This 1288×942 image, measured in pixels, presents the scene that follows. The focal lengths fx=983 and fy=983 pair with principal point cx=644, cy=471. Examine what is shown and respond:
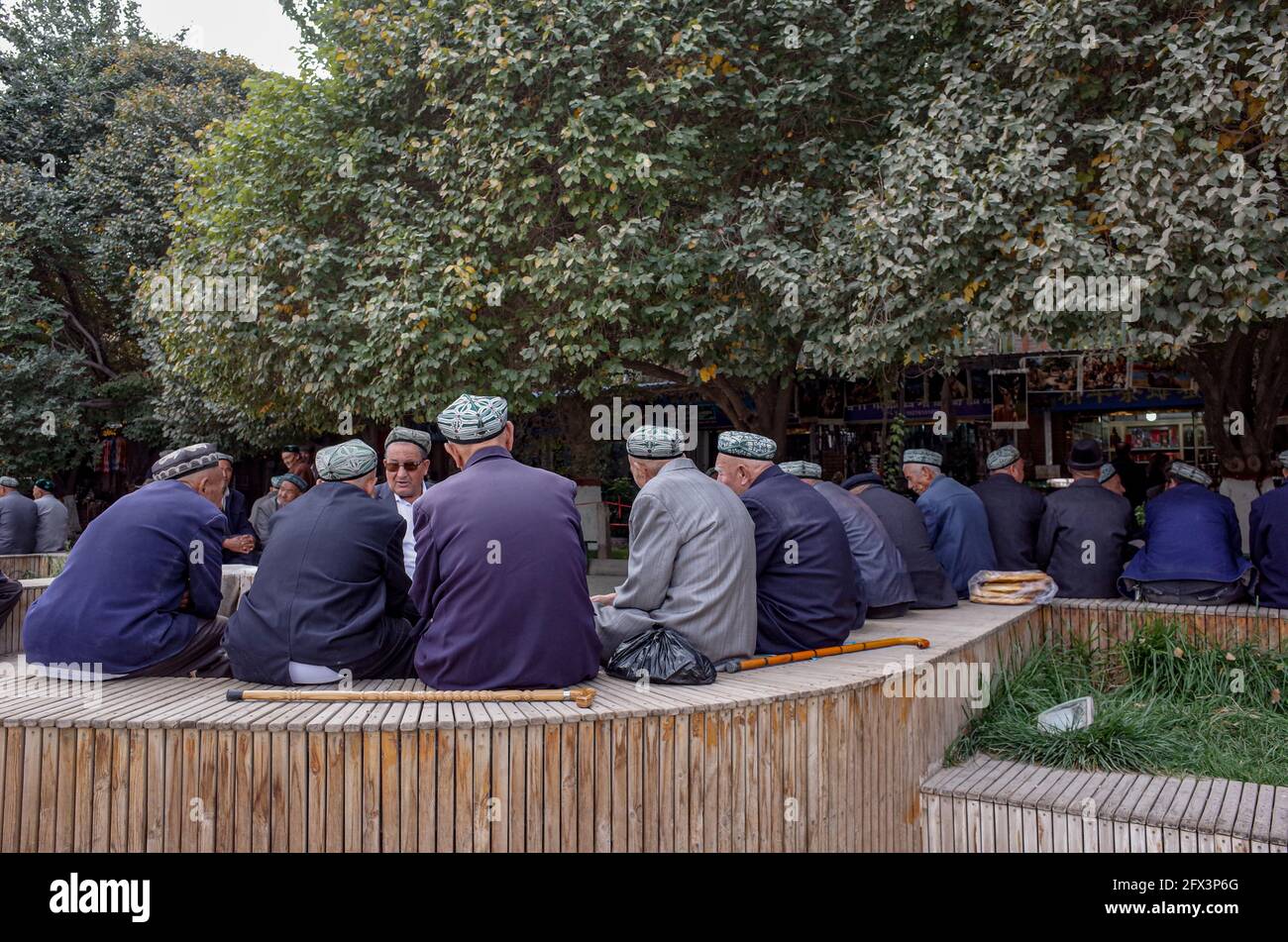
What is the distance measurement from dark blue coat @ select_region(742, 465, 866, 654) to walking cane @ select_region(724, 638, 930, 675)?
3.3 inches

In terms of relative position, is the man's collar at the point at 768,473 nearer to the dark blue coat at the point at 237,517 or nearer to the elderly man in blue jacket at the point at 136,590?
the elderly man in blue jacket at the point at 136,590

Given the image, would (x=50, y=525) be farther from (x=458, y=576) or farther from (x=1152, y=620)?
(x=1152, y=620)

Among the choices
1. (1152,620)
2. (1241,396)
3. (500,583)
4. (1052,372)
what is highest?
(1052,372)

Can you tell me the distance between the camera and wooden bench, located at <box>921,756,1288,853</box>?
157 inches

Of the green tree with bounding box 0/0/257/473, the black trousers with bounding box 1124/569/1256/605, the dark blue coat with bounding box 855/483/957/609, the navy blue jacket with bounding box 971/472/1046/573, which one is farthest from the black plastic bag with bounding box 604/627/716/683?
the green tree with bounding box 0/0/257/473

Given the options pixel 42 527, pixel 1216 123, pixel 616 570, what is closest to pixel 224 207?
pixel 42 527

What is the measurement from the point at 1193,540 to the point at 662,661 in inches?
167

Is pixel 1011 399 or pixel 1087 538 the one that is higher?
pixel 1011 399

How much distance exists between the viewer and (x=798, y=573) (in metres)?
4.79

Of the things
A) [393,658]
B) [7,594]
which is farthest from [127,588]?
[7,594]

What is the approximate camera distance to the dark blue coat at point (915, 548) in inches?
252

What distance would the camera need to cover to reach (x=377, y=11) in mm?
9914

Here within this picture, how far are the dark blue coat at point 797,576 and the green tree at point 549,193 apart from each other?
3886 millimetres
